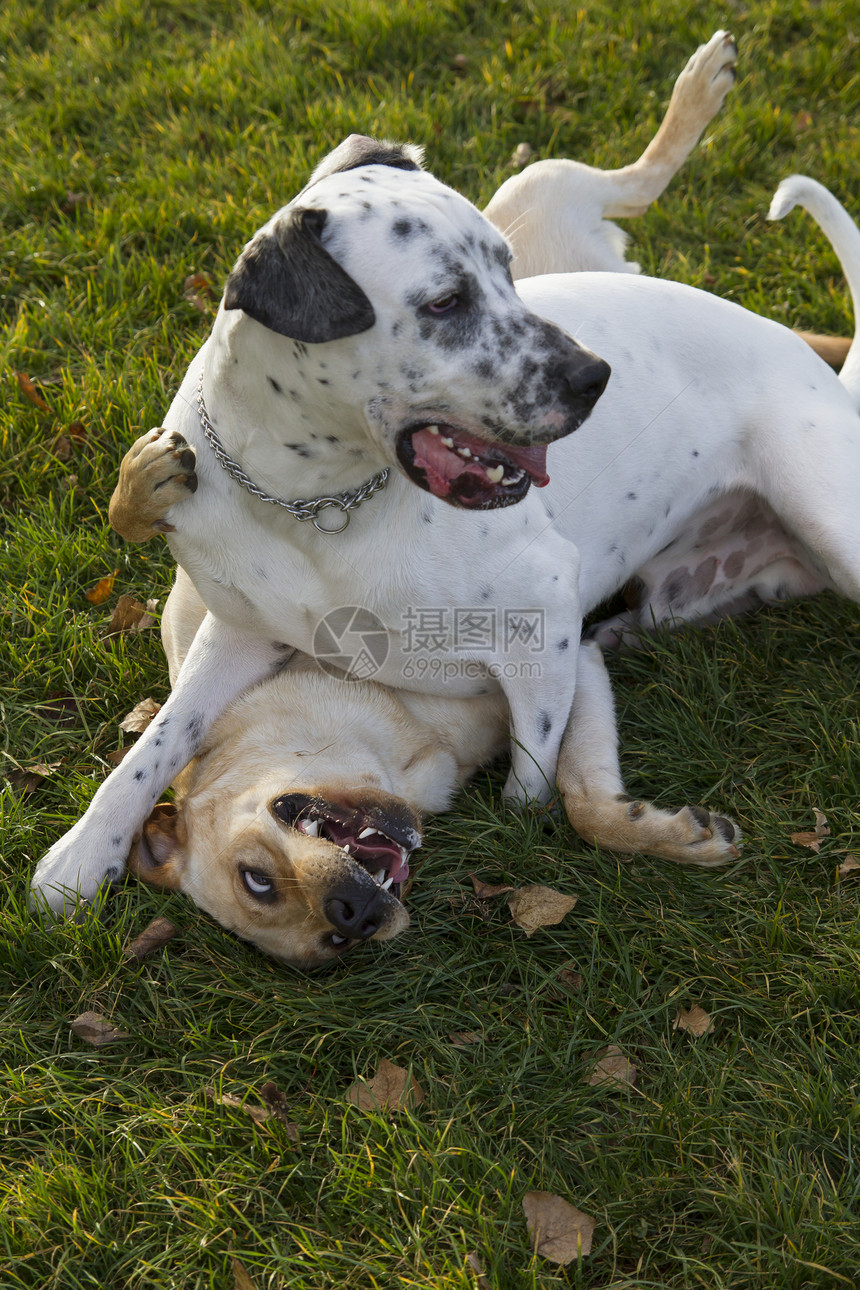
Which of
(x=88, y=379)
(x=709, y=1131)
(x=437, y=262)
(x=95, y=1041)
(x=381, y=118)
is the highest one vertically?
(x=437, y=262)

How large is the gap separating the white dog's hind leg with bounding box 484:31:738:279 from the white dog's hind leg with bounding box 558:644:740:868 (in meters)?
1.97

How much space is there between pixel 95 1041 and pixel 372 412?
1758mm

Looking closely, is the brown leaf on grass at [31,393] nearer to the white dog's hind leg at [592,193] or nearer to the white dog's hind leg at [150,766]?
the white dog's hind leg at [150,766]

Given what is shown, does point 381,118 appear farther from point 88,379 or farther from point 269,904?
point 269,904

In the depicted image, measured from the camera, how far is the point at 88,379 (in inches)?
172

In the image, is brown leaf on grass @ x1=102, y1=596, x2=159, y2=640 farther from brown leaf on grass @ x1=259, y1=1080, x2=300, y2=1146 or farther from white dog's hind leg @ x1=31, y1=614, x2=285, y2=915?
brown leaf on grass @ x1=259, y1=1080, x2=300, y2=1146

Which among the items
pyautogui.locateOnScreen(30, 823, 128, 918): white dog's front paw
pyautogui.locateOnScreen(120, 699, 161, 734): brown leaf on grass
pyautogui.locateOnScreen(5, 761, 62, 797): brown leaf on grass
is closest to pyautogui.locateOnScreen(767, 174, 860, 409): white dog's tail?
pyautogui.locateOnScreen(120, 699, 161, 734): brown leaf on grass

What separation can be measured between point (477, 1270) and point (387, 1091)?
0.50m

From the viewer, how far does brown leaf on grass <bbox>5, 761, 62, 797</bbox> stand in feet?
11.2

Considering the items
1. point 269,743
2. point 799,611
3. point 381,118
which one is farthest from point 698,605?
point 381,118

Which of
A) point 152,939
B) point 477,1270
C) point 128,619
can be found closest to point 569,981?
point 477,1270

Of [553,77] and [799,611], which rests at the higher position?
[553,77]

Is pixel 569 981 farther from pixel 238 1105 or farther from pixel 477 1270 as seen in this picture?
pixel 238 1105

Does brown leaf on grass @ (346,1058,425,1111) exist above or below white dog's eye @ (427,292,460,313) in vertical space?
below
